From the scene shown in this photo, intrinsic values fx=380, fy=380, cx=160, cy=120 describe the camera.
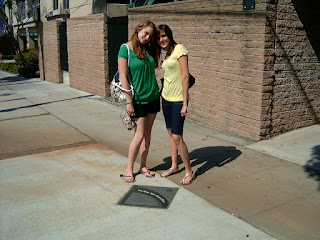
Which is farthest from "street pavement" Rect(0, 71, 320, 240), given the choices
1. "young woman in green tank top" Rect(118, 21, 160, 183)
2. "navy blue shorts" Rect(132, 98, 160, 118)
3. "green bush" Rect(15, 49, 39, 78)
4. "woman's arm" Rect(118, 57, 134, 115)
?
"green bush" Rect(15, 49, 39, 78)

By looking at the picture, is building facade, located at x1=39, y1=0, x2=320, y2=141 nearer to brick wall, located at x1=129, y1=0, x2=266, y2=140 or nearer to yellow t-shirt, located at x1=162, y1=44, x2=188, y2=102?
brick wall, located at x1=129, y1=0, x2=266, y2=140

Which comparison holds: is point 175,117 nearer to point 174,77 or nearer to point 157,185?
point 174,77

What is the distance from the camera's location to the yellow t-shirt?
4.41 m

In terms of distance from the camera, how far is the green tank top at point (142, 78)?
444cm

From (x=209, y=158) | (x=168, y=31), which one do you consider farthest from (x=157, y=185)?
(x=168, y=31)

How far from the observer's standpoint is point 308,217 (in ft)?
12.5

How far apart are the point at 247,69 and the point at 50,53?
12.4m

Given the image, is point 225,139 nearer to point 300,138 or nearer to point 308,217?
point 300,138

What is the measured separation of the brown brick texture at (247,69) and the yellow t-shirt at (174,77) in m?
2.24

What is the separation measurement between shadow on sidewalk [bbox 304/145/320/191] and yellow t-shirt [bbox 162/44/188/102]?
204cm

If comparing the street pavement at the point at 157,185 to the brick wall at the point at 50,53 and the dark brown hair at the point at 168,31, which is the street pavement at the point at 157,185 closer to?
the dark brown hair at the point at 168,31

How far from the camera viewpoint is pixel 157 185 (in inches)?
183

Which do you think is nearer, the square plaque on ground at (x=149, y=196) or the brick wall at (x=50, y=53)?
the square plaque on ground at (x=149, y=196)

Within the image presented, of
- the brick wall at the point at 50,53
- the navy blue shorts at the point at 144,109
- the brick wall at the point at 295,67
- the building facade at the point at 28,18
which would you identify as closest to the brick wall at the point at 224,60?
the brick wall at the point at 295,67
